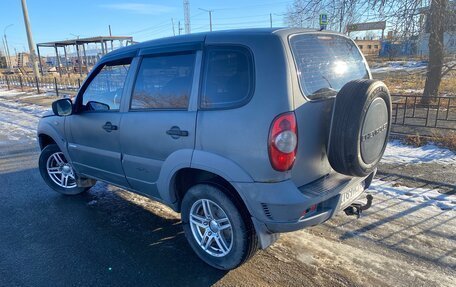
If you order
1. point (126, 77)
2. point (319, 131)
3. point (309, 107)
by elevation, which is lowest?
point (319, 131)

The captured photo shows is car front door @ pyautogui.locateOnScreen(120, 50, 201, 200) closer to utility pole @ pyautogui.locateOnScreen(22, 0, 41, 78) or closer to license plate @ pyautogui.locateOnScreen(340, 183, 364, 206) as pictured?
license plate @ pyautogui.locateOnScreen(340, 183, 364, 206)

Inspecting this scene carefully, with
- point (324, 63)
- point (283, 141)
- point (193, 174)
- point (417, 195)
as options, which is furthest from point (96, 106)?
point (417, 195)

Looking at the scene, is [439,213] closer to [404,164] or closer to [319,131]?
[404,164]

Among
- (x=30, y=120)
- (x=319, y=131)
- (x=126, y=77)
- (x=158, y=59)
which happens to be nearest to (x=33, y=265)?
(x=126, y=77)

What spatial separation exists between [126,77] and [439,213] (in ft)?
12.1

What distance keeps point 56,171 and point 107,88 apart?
183 centimetres

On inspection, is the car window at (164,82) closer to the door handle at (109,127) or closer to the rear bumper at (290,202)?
the door handle at (109,127)

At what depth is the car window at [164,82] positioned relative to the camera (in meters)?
2.85

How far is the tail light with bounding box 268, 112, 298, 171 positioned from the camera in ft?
7.50

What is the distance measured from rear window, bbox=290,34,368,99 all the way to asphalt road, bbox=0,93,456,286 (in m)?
1.47

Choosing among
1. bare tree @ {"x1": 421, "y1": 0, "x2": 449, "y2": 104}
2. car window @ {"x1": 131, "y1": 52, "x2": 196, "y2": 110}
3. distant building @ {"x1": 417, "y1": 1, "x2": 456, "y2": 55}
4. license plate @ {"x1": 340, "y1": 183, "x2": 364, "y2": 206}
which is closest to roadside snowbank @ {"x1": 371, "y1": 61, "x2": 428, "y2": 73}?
distant building @ {"x1": 417, "y1": 1, "x2": 456, "y2": 55}

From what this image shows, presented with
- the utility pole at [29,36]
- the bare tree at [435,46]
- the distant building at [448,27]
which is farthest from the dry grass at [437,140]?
the utility pole at [29,36]

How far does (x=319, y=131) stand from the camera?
2516 mm

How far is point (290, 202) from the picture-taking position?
233 centimetres
